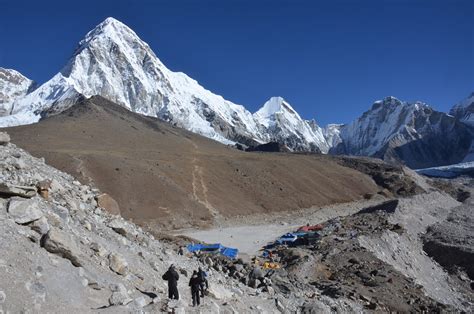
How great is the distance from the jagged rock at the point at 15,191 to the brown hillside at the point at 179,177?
4213cm

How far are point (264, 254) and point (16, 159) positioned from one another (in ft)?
86.6

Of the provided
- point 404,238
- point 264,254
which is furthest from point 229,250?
point 404,238

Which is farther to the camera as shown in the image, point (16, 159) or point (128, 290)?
point (16, 159)

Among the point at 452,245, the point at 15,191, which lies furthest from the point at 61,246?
the point at 452,245

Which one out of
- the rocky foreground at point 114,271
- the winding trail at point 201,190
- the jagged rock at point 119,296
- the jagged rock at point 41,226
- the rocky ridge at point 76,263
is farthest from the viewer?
the winding trail at point 201,190

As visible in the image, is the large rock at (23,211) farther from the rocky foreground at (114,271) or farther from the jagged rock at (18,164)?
the jagged rock at (18,164)

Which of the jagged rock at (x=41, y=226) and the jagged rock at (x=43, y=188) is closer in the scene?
the jagged rock at (x=41, y=226)

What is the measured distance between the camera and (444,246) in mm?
46125

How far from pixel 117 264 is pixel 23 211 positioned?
324 cm

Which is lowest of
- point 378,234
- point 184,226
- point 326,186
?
point 184,226

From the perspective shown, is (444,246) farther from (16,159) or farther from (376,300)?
(16,159)

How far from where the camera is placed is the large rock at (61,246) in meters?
14.2

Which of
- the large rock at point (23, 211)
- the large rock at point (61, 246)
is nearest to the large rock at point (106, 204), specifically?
the large rock at point (23, 211)

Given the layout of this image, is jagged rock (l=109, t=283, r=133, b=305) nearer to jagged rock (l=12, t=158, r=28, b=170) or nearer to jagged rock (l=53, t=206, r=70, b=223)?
jagged rock (l=53, t=206, r=70, b=223)
